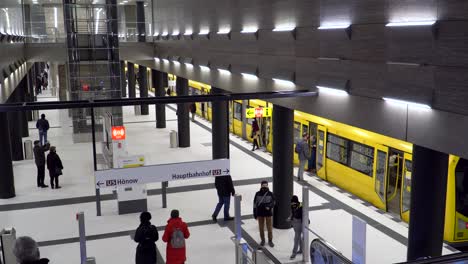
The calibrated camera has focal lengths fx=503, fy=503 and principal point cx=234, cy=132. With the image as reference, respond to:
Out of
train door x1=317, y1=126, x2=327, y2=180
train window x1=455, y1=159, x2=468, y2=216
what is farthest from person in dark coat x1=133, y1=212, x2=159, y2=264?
train door x1=317, y1=126, x2=327, y2=180

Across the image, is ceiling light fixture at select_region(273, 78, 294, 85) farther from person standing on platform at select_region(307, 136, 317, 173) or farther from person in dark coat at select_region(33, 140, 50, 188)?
person in dark coat at select_region(33, 140, 50, 188)

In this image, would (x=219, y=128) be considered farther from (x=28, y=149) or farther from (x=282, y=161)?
(x=28, y=149)

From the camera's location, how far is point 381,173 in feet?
44.1

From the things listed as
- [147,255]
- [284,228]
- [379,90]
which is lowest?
[284,228]

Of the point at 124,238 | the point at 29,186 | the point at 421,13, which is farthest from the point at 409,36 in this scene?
the point at 29,186

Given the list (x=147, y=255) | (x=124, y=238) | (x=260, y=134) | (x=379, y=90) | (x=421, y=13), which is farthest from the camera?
(x=260, y=134)

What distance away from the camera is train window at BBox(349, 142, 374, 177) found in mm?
13938

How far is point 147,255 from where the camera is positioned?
8.73 m

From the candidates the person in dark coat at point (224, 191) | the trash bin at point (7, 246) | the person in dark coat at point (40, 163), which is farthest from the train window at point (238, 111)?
the trash bin at point (7, 246)

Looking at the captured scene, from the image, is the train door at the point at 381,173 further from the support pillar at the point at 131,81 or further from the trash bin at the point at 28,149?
the support pillar at the point at 131,81

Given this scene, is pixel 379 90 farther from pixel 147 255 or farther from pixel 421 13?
pixel 147 255

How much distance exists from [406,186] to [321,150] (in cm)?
456

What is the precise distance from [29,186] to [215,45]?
7685mm

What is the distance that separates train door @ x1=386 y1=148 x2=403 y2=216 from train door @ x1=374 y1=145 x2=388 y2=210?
→ 0.13 meters
